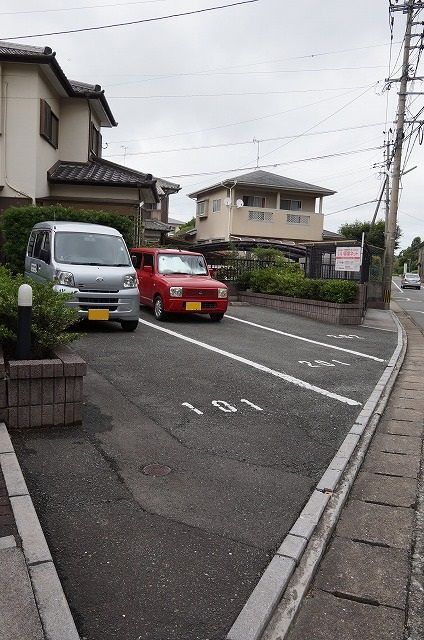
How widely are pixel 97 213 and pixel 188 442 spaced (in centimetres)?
1083

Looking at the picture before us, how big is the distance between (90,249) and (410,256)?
99.6 meters

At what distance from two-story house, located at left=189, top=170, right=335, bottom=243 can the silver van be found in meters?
23.3

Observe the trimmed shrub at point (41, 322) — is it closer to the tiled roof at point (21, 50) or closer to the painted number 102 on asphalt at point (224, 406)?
the painted number 102 on asphalt at point (224, 406)

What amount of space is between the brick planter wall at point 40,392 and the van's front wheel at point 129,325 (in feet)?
16.5

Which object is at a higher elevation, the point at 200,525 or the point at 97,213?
the point at 97,213

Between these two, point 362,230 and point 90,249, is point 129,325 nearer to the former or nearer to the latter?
point 90,249

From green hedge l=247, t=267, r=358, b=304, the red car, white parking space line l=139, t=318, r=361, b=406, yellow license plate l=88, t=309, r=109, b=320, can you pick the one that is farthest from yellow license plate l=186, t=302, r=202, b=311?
green hedge l=247, t=267, r=358, b=304

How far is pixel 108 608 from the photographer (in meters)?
2.48

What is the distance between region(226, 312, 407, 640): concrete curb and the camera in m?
2.47

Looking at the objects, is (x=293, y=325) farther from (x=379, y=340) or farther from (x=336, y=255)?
(x=336, y=255)

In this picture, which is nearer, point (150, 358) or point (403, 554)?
point (403, 554)

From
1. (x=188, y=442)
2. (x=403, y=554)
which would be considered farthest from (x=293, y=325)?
(x=403, y=554)

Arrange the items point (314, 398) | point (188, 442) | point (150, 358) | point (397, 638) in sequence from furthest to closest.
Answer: point (150, 358)
point (314, 398)
point (188, 442)
point (397, 638)

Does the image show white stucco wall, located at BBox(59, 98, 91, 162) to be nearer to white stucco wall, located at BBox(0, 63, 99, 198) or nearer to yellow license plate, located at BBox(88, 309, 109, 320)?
white stucco wall, located at BBox(0, 63, 99, 198)
